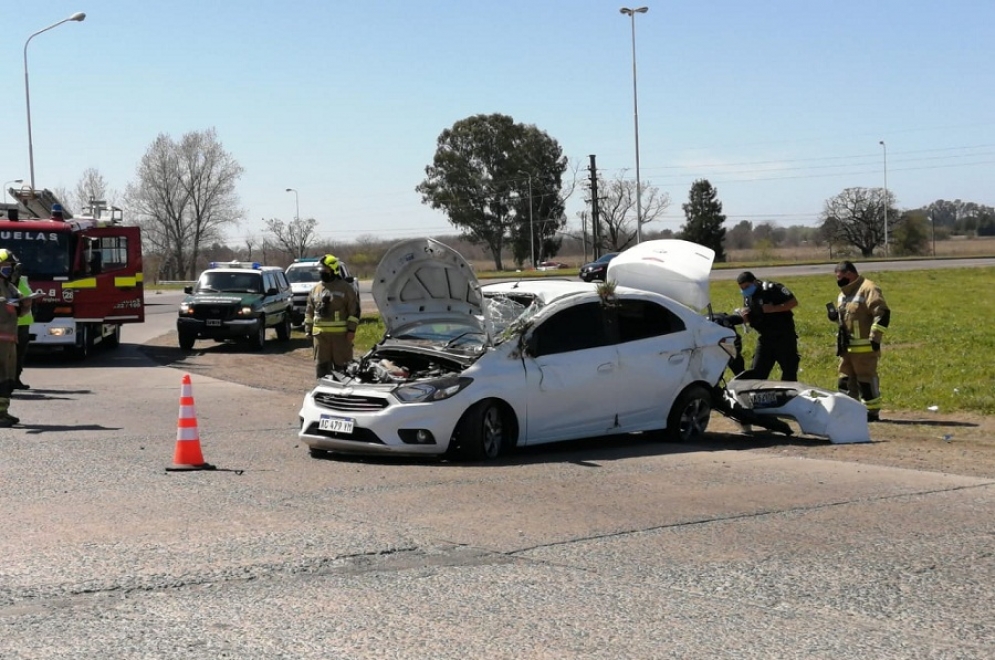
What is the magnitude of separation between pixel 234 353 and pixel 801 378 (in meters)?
13.0

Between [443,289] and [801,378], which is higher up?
[443,289]

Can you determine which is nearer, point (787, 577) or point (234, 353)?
point (787, 577)

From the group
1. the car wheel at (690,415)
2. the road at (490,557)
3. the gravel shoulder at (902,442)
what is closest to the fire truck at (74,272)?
the gravel shoulder at (902,442)

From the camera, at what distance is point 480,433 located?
11.2 m

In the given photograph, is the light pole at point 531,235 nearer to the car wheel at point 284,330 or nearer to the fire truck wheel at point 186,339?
the car wheel at point 284,330

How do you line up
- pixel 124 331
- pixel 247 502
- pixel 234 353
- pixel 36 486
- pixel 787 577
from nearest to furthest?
pixel 787 577 → pixel 247 502 → pixel 36 486 → pixel 234 353 → pixel 124 331

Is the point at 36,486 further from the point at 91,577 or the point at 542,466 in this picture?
the point at 542,466

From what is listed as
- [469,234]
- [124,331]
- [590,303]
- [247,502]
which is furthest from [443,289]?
[469,234]

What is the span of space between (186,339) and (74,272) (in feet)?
13.5

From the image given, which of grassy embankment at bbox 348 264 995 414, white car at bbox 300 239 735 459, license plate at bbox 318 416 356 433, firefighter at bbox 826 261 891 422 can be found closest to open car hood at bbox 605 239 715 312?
white car at bbox 300 239 735 459

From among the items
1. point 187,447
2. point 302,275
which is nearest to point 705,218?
point 302,275

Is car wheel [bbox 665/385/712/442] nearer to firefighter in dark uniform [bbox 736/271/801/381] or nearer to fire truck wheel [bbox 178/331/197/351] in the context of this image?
firefighter in dark uniform [bbox 736/271/801/381]

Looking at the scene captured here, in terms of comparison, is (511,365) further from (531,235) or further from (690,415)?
(531,235)

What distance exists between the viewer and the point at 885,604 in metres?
6.40
